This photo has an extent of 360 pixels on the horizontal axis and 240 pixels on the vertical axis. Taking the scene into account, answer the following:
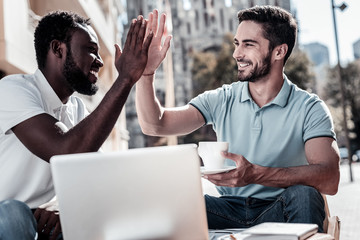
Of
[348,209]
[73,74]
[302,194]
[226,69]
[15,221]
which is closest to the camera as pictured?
[15,221]

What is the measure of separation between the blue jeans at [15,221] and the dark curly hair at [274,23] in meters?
1.95

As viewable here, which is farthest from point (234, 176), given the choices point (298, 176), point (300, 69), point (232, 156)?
point (300, 69)

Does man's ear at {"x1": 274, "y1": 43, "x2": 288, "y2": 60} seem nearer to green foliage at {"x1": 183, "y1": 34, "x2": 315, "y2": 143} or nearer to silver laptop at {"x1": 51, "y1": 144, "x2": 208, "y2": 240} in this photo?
silver laptop at {"x1": 51, "y1": 144, "x2": 208, "y2": 240}

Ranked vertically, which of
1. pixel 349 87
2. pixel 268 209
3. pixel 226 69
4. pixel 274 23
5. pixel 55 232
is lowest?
pixel 349 87

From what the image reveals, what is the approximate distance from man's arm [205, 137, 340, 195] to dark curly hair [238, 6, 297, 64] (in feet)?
2.79

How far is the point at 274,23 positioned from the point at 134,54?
50.5 inches

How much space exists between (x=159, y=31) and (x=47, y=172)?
1043mm

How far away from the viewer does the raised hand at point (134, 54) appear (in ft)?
7.93

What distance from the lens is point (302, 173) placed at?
8.53ft

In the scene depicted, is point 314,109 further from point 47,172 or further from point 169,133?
point 47,172

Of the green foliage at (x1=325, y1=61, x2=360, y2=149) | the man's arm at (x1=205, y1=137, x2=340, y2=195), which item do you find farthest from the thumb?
the green foliage at (x1=325, y1=61, x2=360, y2=149)

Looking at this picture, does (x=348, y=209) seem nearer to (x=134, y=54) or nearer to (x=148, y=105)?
(x=148, y=105)

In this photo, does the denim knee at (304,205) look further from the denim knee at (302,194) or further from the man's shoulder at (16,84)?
the man's shoulder at (16,84)

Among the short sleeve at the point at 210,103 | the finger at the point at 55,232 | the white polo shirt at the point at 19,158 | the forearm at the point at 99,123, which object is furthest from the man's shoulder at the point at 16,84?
the short sleeve at the point at 210,103
